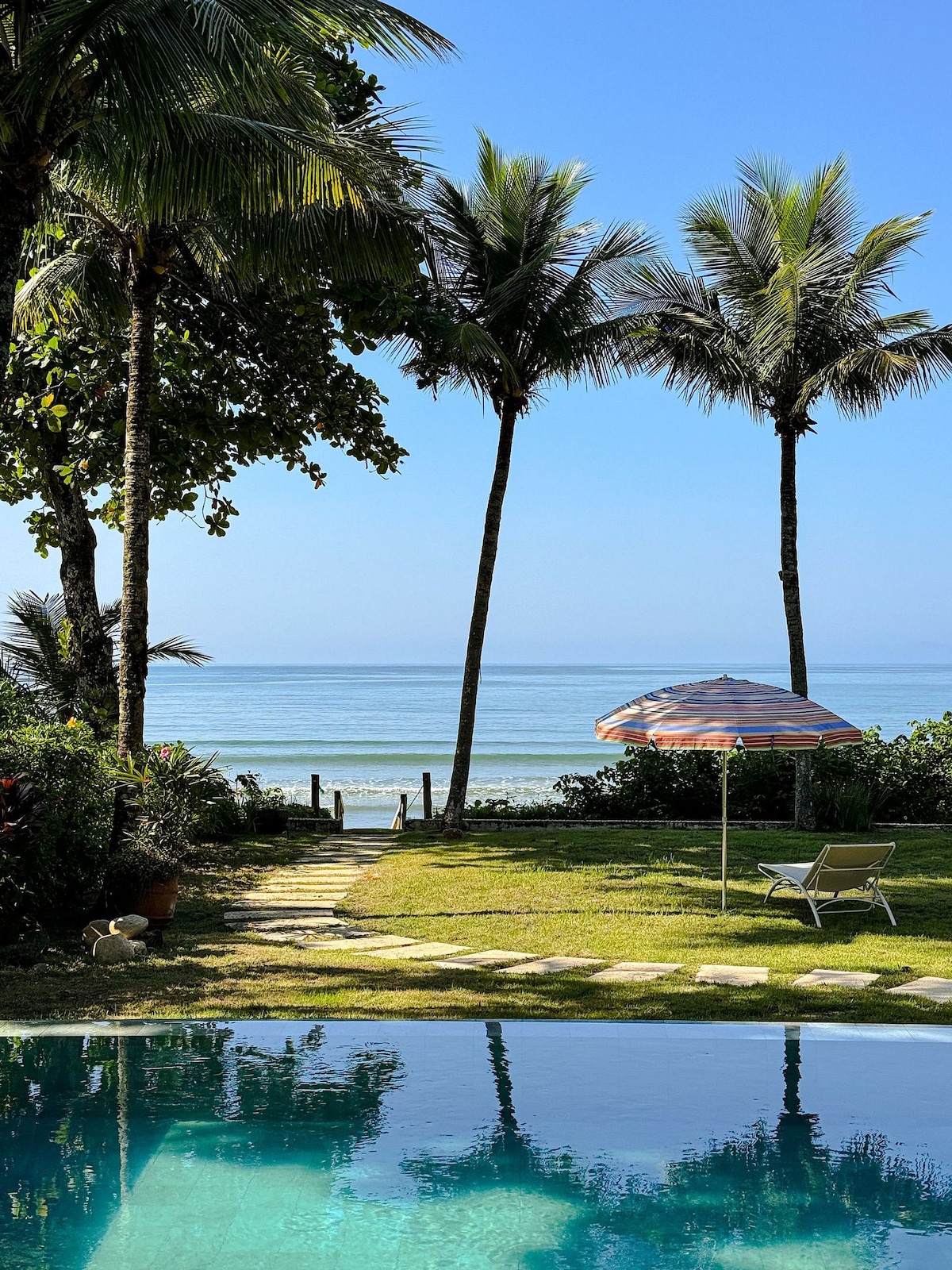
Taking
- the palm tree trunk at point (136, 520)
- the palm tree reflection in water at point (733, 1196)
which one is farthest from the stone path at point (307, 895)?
the palm tree reflection in water at point (733, 1196)

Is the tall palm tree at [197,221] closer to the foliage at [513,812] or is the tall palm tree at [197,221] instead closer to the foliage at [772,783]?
the foliage at [513,812]

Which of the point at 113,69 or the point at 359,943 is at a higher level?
the point at 113,69

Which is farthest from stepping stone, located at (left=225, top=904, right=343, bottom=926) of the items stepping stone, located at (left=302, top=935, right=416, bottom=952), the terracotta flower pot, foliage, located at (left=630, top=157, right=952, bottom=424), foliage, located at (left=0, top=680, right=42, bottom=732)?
foliage, located at (left=630, top=157, right=952, bottom=424)

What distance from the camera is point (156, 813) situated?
962 centimetres

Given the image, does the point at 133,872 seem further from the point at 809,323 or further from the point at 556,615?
the point at 556,615

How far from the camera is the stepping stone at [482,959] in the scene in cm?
787

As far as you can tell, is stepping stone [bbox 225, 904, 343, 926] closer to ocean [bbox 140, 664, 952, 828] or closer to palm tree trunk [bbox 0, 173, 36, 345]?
palm tree trunk [bbox 0, 173, 36, 345]

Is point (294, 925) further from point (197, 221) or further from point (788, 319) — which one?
point (788, 319)

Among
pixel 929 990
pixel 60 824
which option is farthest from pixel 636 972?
pixel 60 824

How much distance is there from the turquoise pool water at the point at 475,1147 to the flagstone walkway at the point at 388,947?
1450mm

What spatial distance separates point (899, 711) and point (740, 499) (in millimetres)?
31040

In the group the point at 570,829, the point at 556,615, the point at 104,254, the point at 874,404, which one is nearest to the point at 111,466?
the point at 104,254

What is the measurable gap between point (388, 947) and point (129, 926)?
6.23 feet

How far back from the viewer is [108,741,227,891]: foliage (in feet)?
29.7
